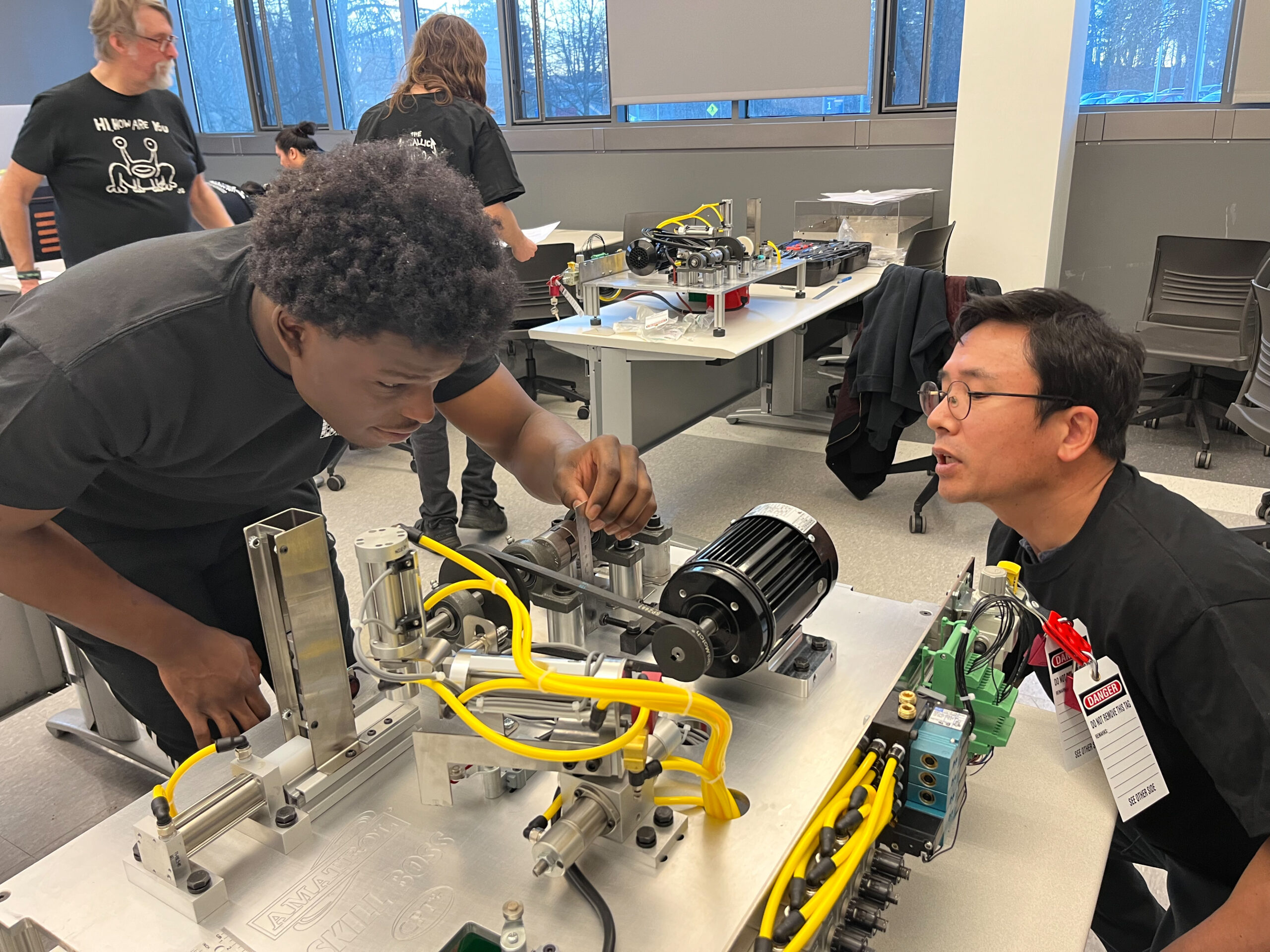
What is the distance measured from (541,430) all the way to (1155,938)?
1.02m

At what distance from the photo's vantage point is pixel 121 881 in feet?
2.51

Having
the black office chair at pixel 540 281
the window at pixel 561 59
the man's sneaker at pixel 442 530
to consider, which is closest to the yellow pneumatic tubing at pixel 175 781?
the man's sneaker at pixel 442 530

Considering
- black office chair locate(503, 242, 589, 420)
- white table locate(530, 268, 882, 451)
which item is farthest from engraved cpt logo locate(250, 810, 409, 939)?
black office chair locate(503, 242, 589, 420)

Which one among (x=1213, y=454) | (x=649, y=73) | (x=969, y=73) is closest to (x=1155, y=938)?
(x=1213, y=454)

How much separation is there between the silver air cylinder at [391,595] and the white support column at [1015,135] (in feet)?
13.2

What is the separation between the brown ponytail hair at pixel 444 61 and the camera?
2836 millimetres

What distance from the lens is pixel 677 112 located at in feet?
18.0

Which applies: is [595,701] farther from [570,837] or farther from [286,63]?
[286,63]

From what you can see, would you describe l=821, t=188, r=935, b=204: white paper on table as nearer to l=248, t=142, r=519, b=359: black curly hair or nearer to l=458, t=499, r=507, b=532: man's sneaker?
l=458, t=499, r=507, b=532: man's sneaker

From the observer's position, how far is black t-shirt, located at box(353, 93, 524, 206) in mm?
2834

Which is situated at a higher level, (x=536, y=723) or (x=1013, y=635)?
(x=536, y=723)

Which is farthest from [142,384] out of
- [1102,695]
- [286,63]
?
[286,63]

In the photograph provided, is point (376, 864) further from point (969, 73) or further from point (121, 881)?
Answer: point (969, 73)

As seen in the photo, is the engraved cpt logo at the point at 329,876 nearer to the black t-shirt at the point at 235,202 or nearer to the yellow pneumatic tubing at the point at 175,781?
the yellow pneumatic tubing at the point at 175,781
